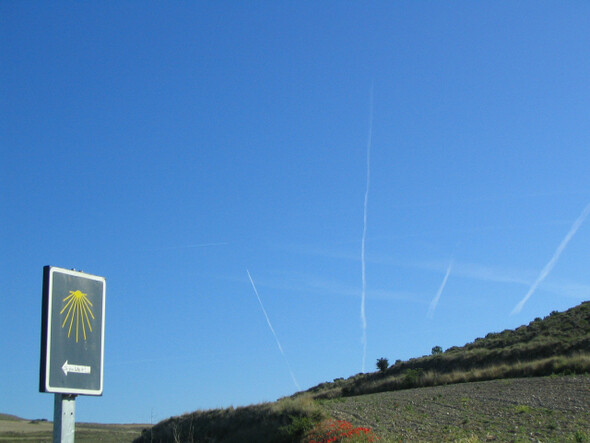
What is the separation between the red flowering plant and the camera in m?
17.0

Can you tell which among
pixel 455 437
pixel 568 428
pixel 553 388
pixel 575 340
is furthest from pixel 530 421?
pixel 575 340

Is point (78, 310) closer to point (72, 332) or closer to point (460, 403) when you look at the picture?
point (72, 332)

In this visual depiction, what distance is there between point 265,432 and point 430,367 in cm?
2228

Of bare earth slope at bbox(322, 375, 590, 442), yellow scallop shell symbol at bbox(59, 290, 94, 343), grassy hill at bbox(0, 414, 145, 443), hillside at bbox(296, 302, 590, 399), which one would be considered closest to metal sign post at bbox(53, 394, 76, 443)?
yellow scallop shell symbol at bbox(59, 290, 94, 343)

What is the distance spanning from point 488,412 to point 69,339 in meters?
18.6

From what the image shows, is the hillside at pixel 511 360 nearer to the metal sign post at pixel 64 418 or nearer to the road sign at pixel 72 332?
the road sign at pixel 72 332

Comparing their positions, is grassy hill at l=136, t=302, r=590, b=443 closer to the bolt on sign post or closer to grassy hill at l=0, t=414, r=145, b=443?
the bolt on sign post

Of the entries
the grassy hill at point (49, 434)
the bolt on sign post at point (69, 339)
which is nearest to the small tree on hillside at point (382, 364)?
the grassy hill at point (49, 434)

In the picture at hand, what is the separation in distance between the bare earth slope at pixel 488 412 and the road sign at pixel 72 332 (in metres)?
11.7

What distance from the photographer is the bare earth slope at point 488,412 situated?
56.9 feet

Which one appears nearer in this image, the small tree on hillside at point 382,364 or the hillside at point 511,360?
the hillside at point 511,360

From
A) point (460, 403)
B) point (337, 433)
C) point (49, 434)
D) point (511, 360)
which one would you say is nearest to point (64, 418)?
point (337, 433)

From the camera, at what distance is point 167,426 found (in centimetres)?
3584

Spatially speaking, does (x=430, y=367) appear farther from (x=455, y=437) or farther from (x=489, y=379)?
(x=455, y=437)
